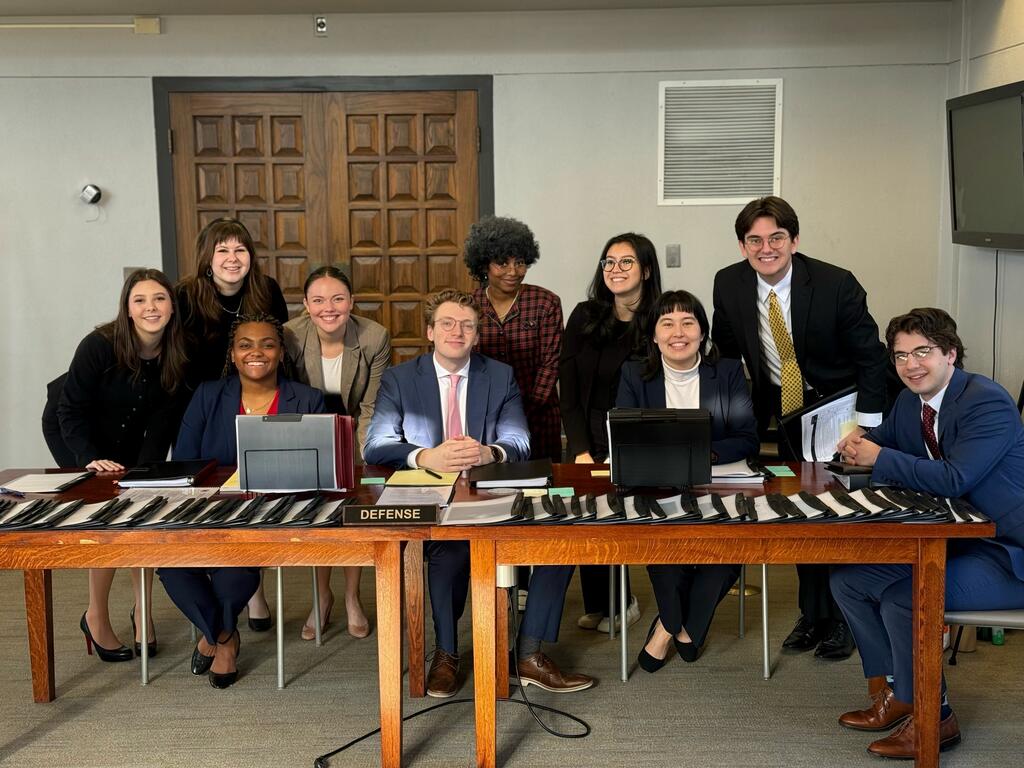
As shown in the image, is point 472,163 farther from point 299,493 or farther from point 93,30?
point 299,493

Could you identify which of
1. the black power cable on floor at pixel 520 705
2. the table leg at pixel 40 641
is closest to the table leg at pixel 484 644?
the black power cable on floor at pixel 520 705

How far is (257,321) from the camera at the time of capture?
133 inches

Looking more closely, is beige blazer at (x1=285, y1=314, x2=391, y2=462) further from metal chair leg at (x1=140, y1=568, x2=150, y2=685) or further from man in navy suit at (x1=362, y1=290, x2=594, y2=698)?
metal chair leg at (x1=140, y1=568, x2=150, y2=685)

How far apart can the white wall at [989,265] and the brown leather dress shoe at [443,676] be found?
114 inches

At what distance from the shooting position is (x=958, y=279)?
5363 millimetres

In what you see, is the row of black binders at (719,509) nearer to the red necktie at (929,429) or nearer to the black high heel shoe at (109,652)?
the red necktie at (929,429)

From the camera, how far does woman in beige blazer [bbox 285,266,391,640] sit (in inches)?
142

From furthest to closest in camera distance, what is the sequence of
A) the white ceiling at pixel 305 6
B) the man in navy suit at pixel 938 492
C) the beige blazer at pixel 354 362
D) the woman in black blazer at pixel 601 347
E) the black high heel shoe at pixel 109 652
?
1. the white ceiling at pixel 305 6
2. the beige blazer at pixel 354 362
3. the woman in black blazer at pixel 601 347
4. the black high heel shoe at pixel 109 652
5. the man in navy suit at pixel 938 492

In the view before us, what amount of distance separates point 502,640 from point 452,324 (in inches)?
38.0

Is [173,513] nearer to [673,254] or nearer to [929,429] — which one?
[929,429]

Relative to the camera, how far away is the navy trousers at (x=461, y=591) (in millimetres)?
3125

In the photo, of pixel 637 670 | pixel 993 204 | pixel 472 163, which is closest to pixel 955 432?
pixel 637 670

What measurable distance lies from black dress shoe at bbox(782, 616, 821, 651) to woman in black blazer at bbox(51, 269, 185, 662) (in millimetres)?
2082

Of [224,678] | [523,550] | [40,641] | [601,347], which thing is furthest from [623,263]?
[40,641]
